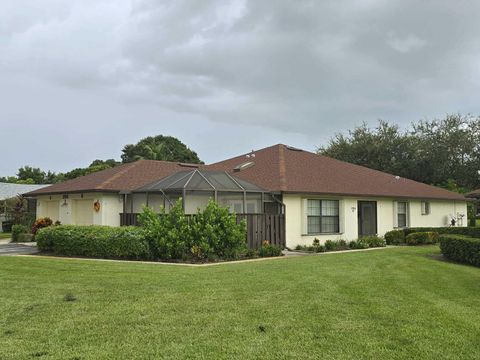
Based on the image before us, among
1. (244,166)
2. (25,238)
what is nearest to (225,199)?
(244,166)

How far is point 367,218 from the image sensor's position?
78.4ft

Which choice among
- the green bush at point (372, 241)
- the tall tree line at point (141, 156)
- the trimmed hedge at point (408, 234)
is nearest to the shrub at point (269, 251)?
the green bush at point (372, 241)

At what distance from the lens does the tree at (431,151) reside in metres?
43.0

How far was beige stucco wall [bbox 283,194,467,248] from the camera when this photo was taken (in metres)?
20.0

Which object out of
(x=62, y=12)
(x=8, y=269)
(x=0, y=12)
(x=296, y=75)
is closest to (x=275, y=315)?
(x=8, y=269)

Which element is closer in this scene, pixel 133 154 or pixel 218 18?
pixel 218 18

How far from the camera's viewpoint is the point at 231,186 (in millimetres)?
19266

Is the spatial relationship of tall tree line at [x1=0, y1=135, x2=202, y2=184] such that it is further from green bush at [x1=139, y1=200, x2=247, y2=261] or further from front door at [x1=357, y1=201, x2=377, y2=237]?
green bush at [x1=139, y1=200, x2=247, y2=261]

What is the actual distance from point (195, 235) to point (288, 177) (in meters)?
7.84

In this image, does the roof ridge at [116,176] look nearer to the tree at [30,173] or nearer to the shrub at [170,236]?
the shrub at [170,236]

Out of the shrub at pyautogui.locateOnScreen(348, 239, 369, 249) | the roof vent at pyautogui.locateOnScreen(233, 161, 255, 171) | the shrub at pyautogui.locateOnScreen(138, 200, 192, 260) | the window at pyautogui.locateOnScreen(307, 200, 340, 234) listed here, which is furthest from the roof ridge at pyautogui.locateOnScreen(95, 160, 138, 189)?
the shrub at pyautogui.locateOnScreen(348, 239, 369, 249)

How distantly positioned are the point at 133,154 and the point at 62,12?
1661 inches

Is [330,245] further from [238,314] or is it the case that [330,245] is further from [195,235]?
[238,314]

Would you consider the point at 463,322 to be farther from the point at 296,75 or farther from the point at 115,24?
the point at 296,75
